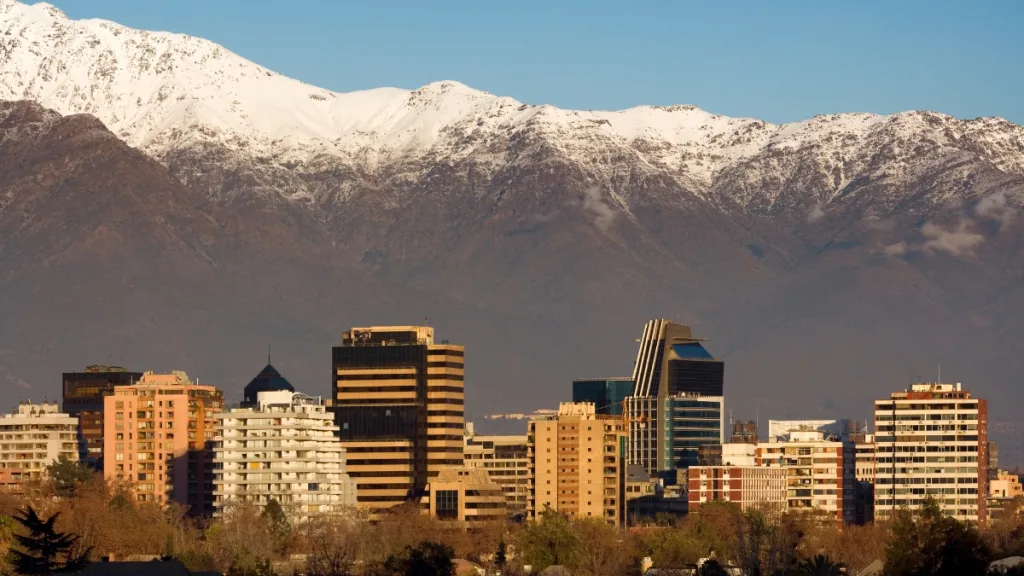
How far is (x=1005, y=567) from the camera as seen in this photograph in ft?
555

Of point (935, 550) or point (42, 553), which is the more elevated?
point (935, 550)

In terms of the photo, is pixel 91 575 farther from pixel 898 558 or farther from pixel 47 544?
pixel 898 558

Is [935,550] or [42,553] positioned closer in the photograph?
[935,550]

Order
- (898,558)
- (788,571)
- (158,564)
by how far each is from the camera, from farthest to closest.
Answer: (788,571)
(158,564)
(898,558)

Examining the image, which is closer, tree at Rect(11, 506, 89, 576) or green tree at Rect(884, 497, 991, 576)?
green tree at Rect(884, 497, 991, 576)

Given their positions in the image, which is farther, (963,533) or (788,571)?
(788,571)

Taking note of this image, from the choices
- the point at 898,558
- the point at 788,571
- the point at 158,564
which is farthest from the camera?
the point at 788,571

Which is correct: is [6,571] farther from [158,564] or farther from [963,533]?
[963,533]

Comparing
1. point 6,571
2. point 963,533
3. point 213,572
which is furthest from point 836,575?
point 6,571

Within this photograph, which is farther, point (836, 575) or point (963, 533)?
point (836, 575)

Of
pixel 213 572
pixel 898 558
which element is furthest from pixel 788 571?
pixel 213 572

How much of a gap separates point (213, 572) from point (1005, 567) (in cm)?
5339

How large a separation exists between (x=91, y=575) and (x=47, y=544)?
4828mm

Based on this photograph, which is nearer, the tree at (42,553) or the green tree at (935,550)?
the green tree at (935,550)
